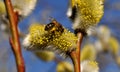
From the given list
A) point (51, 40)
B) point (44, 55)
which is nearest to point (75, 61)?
point (51, 40)

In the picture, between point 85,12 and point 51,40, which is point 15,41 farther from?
point 85,12

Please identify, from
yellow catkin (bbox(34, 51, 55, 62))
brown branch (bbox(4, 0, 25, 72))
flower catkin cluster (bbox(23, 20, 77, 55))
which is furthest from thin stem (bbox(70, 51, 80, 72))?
yellow catkin (bbox(34, 51, 55, 62))

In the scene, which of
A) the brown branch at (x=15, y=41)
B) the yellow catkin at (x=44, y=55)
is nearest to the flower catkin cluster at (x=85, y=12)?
the brown branch at (x=15, y=41)

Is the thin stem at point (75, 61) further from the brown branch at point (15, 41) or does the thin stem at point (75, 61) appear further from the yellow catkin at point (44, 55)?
the yellow catkin at point (44, 55)

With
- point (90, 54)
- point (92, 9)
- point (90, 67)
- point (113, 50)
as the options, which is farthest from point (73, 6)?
point (113, 50)

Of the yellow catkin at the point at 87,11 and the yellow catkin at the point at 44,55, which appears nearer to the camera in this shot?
the yellow catkin at the point at 87,11

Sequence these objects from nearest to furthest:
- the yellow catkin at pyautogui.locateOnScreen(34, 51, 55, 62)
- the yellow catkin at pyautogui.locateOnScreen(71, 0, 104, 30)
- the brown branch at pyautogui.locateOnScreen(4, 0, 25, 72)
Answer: the brown branch at pyautogui.locateOnScreen(4, 0, 25, 72) → the yellow catkin at pyautogui.locateOnScreen(71, 0, 104, 30) → the yellow catkin at pyautogui.locateOnScreen(34, 51, 55, 62)

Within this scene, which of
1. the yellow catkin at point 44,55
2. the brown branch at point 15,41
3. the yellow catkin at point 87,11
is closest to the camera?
the brown branch at point 15,41

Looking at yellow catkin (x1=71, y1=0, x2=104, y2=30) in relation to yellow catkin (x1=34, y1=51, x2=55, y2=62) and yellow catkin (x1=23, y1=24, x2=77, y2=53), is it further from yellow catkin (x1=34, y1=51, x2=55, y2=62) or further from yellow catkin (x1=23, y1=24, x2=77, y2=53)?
yellow catkin (x1=34, y1=51, x2=55, y2=62)

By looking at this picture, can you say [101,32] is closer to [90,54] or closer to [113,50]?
[113,50]
